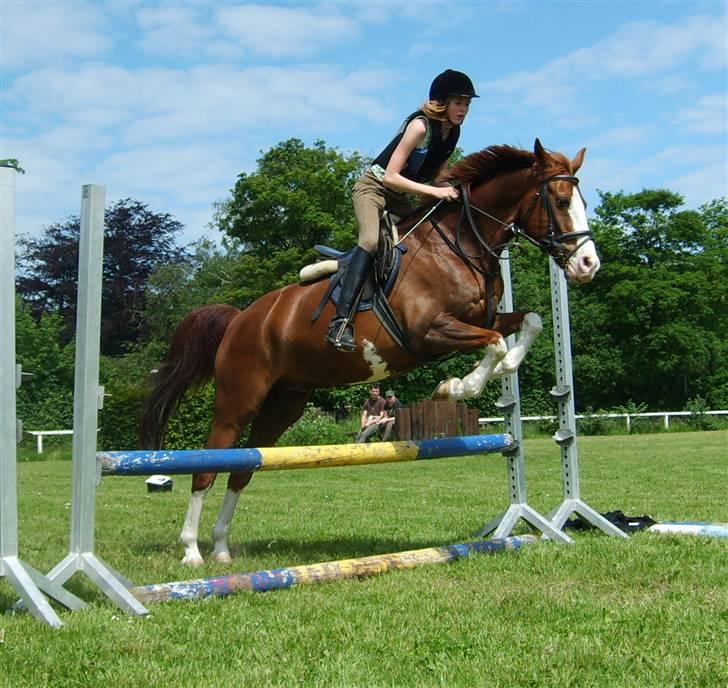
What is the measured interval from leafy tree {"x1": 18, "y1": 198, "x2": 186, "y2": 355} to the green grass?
3370cm

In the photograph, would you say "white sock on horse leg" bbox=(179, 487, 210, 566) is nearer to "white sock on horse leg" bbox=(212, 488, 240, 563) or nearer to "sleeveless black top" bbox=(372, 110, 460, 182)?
"white sock on horse leg" bbox=(212, 488, 240, 563)

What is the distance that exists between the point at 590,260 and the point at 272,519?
489cm

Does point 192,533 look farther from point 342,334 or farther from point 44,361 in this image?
point 44,361

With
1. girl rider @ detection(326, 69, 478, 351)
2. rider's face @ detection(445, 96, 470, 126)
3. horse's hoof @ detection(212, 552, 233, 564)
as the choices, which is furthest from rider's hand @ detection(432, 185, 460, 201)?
horse's hoof @ detection(212, 552, 233, 564)

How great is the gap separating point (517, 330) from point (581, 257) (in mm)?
725

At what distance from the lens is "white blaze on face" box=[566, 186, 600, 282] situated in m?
5.27

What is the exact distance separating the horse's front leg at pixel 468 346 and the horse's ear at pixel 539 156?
45.5 inches

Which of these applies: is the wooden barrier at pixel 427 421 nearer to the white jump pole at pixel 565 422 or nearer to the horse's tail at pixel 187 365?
the white jump pole at pixel 565 422

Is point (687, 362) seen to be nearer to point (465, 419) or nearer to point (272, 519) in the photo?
point (465, 419)

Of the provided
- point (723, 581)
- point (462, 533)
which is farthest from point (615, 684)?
point (462, 533)

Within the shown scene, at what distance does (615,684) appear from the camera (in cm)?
313

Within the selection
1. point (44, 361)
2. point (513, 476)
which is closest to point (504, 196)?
point (513, 476)

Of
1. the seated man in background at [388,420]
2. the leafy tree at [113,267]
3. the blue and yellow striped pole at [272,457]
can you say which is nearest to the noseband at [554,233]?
the blue and yellow striped pole at [272,457]

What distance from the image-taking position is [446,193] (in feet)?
18.5
